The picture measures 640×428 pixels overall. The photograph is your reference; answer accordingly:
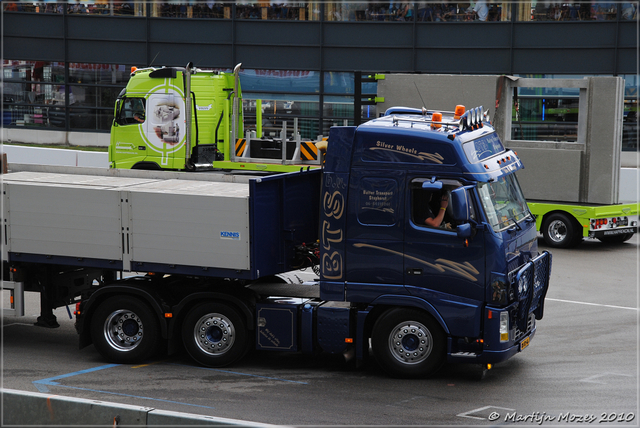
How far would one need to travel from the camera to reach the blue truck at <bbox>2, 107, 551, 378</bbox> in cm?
843

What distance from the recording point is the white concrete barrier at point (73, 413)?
596cm

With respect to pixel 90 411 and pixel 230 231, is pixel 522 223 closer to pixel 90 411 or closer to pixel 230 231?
pixel 230 231

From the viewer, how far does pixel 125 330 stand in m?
9.52

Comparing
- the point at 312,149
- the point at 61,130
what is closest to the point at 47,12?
the point at 61,130

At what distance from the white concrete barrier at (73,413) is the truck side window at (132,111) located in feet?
41.3

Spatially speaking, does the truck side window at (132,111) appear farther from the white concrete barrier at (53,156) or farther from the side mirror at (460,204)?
the side mirror at (460,204)

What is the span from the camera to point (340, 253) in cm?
881

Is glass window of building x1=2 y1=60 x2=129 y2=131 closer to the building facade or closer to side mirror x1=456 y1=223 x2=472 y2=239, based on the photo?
the building facade

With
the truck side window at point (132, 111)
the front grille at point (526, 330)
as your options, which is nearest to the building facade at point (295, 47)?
the truck side window at point (132, 111)

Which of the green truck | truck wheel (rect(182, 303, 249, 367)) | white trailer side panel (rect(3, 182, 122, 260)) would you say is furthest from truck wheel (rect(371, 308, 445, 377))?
the green truck

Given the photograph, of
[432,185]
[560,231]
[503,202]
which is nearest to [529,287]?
[503,202]

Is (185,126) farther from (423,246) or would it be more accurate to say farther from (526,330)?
(526,330)

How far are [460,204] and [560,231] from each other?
10.5 m

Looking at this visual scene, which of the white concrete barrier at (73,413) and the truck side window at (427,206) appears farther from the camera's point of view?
the truck side window at (427,206)
